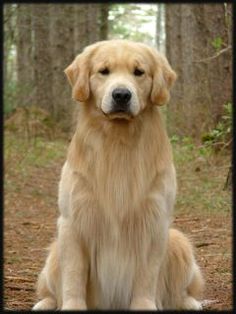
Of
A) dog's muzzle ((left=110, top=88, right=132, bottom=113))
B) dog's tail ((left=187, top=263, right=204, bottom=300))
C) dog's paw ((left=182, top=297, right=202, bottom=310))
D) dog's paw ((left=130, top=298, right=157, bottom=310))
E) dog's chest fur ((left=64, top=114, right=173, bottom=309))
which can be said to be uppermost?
dog's muzzle ((left=110, top=88, right=132, bottom=113))

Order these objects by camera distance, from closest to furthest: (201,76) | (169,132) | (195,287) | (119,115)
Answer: (119,115), (195,287), (169,132), (201,76)

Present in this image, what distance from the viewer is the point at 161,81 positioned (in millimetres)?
5512

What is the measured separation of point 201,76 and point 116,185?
9.71 metres

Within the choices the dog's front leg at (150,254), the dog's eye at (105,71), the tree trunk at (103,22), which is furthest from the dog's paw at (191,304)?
the tree trunk at (103,22)

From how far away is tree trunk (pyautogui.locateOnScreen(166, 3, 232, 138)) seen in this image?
13805 millimetres

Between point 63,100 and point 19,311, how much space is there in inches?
734

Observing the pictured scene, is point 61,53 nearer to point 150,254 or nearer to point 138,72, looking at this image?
point 138,72

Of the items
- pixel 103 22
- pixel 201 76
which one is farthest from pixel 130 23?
pixel 201 76

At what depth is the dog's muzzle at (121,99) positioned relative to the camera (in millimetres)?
5184

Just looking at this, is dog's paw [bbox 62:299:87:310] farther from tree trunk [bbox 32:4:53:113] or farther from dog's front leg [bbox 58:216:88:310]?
tree trunk [bbox 32:4:53:113]

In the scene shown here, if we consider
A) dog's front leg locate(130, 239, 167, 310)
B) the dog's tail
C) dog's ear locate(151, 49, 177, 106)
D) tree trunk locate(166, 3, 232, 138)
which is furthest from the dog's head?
tree trunk locate(166, 3, 232, 138)

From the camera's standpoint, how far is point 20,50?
27.9 m

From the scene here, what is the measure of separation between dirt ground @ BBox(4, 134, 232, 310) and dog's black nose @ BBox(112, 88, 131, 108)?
5.75 feet

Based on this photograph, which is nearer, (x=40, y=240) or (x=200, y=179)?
(x=40, y=240)
